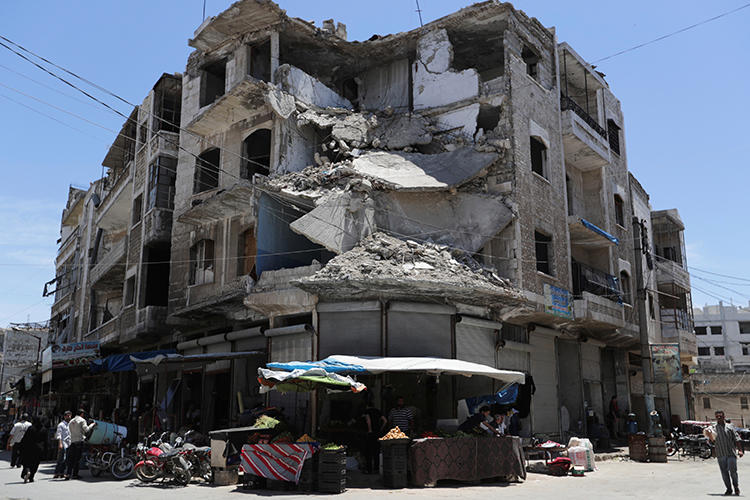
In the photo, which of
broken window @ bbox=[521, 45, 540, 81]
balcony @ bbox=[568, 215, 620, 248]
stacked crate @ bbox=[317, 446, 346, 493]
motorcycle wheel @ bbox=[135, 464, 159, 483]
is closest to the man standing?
stacked crate @ bbox=[317, 446, 346, 493]

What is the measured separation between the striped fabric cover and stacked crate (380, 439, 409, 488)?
→ 1.39 m

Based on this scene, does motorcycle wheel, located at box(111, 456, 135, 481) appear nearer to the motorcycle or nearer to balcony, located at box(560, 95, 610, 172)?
the motorcycle

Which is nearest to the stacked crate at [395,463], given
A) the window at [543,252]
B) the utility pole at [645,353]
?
the window at [543,252]

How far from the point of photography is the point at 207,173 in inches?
920

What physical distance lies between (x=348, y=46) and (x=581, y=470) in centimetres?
1627

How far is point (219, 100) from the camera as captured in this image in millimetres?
21438

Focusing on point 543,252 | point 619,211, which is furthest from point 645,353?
point 619,211

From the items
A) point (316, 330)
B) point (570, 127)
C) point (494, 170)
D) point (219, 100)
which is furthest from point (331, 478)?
point (570, 127)

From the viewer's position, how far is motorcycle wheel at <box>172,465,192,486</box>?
13086 millimetres

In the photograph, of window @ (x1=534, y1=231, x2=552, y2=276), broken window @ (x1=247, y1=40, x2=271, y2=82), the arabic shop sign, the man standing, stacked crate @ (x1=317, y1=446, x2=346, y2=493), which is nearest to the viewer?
stacked crate @ (x1=317, y1=446, x2=346, y2=493)

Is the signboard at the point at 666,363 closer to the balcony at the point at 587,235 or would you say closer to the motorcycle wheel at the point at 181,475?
the balcony at the point at 587,235

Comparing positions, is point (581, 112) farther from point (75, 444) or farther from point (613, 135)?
point (75, 444)

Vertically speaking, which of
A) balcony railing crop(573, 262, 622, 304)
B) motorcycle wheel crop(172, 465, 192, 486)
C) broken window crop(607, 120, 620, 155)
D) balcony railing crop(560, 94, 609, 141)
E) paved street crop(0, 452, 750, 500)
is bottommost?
paved street crop(0, 452, 750, 500)

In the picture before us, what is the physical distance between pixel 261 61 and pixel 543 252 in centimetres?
1187
